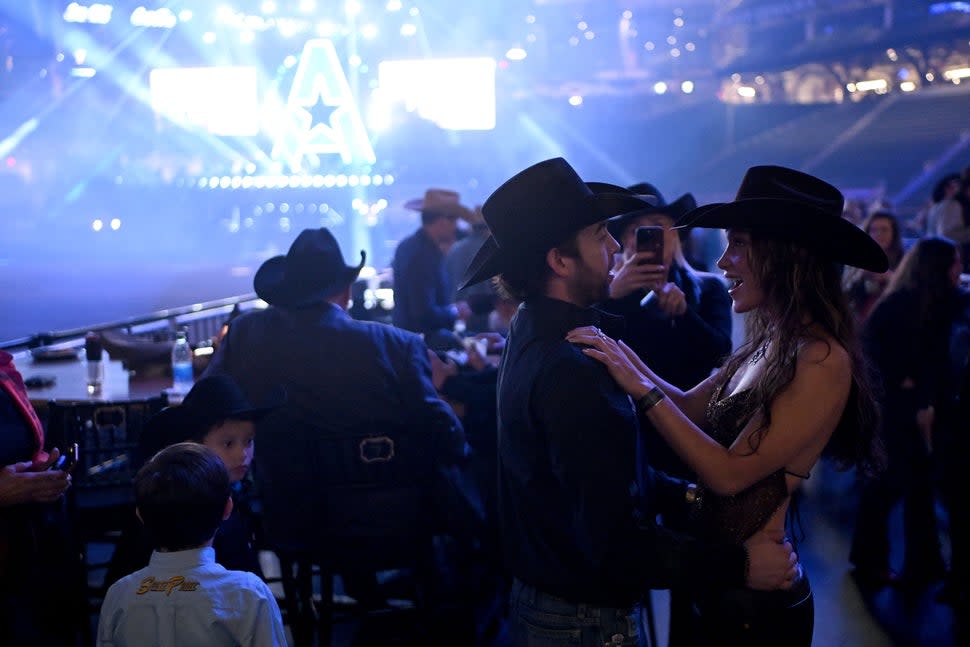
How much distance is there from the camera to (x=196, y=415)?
2.57 meters

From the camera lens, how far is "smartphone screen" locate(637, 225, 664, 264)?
116 inches

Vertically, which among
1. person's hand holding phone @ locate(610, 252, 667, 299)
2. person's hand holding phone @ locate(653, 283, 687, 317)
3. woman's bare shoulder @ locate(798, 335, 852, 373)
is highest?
person's hand holding phone @ locate(610, 252, 667, 299)

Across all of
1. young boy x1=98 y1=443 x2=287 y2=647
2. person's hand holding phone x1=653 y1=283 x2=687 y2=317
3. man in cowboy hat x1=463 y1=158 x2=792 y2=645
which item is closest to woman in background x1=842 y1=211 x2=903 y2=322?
person's hand holding phone x1=653 y1=283 x2=687 y2=317

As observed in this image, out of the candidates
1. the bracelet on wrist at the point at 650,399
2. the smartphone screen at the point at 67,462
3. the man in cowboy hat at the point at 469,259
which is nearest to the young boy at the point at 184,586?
the bracelet on wrist at the point at 650,399

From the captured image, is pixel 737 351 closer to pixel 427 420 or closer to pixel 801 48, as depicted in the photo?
pixel 427 420

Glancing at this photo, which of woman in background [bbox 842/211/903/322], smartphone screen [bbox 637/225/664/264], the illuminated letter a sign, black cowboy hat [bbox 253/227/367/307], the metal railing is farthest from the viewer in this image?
the illuminated letter a sign

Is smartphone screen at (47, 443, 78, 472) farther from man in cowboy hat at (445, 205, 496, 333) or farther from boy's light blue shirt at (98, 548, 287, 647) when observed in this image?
man in cowboy hat at (445, 205, 496, 333)

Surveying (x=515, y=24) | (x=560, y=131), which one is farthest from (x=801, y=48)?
(x=515, y=24)

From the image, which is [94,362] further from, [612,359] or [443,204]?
[612,359]

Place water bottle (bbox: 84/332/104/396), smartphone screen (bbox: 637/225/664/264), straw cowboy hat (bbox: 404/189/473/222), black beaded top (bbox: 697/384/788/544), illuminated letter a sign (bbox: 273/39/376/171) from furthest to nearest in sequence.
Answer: illuminated letter a sign (bbox: 273/39/376/171) → straw cowboy hat (bbox: 404/189/473/222) → water bottle (bbox: 84/332/104/396) → smartphone screen (bbox: 637/225/664/264) → black beaded top (bbox: 697/384/788/544)

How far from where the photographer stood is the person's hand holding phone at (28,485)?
2.61 metres

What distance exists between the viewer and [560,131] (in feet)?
115

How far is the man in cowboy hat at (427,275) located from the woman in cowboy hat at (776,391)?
3859 mm

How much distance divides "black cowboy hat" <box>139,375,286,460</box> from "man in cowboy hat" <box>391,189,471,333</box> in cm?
311
